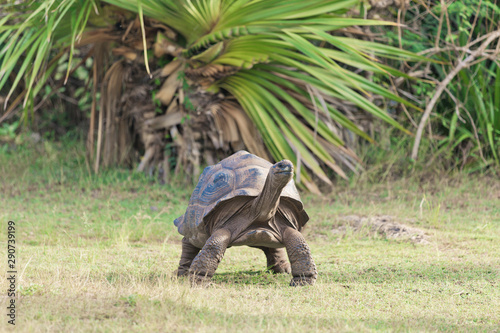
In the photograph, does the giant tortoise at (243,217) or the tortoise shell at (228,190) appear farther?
the tortoise shell at (228,190)

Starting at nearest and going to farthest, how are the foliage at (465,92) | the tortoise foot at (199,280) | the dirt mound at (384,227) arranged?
the tortoise foot at (199,280) → the dirt mound at (384,227) → the foliage at (465,92)

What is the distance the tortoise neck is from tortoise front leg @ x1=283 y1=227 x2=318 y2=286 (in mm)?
220

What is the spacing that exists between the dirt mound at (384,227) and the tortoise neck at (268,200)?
1.71 meters

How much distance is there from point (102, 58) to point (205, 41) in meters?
1.64

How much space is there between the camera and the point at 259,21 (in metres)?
5.63

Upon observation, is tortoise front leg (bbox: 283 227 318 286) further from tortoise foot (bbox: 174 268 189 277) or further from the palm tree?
the palm tree

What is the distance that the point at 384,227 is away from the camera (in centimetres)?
486

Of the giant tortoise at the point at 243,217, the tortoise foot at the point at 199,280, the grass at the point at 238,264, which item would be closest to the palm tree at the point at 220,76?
the grass at the point at 238,264

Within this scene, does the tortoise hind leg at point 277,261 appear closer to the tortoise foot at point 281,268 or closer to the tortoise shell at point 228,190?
the tortoise foot at point 281,268

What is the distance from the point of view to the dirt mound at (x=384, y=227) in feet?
15.2

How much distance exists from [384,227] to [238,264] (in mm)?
1446

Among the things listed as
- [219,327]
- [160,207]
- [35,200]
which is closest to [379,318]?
[219,327]

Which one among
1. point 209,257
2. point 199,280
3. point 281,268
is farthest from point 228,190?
point 281,268

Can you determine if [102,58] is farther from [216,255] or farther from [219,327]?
[219,327]
